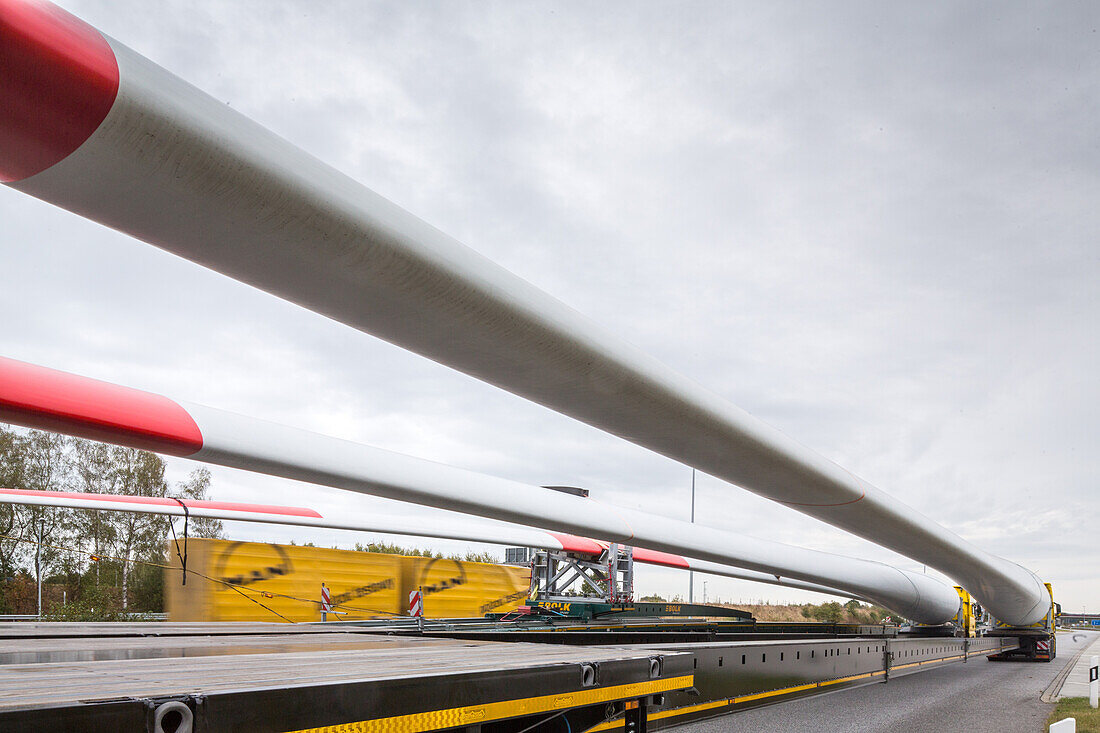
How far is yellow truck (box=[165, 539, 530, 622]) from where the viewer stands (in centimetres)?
1515

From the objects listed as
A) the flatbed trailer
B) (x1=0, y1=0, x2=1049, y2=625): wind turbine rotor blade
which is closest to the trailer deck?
the flatbed trailer

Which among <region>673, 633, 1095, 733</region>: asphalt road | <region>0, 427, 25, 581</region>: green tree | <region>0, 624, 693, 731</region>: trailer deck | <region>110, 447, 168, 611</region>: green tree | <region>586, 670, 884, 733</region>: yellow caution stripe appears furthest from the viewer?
<region>110, 447, 168, 611</region>: green tree

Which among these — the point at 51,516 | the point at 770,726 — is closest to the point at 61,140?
the point at 770,726

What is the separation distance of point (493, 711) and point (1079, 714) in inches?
341

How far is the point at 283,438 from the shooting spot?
7367 millimetres

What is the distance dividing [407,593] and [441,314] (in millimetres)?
16821

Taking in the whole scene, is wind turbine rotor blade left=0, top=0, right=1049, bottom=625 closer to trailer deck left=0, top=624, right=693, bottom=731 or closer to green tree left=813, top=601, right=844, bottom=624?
trailer deck left=0, top=624, right=693, bottom=731

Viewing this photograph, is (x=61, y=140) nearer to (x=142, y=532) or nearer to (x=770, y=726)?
(x=770, y=726)

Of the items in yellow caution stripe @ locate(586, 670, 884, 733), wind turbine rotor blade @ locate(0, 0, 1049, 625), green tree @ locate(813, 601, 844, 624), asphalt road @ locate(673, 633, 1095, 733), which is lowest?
green tree @ locate(813, 601, 844, 624)

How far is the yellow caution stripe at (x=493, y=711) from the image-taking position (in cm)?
258

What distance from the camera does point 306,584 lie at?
16.6 metres

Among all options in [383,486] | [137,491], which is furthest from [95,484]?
[383,486]

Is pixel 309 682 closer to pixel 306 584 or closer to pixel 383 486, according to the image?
pixel 383 486

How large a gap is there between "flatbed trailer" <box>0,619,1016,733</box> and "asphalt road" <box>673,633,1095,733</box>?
193cm
